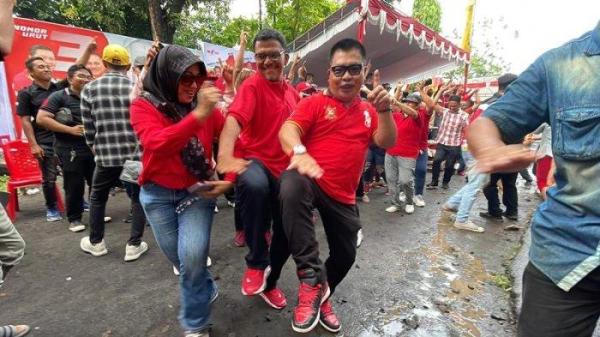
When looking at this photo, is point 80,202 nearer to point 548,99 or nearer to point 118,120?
point 118,120

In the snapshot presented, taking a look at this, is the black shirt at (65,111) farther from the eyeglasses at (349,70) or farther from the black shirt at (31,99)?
the eyeglasses at (349,70)

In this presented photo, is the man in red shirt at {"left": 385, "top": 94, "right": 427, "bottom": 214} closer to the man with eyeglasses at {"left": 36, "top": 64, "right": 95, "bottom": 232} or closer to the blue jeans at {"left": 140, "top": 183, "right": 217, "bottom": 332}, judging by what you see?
the blue jeans at {"left": 140, "top": 183, "right": 217, "bottom": 332}

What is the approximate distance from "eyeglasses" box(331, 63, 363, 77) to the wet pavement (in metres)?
1.85

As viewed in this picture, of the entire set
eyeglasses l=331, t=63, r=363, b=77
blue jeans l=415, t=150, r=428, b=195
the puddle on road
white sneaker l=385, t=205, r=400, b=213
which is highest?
eyeglasses l=331, t=63, r=363, b=77

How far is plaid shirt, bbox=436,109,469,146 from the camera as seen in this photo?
7.09 meters

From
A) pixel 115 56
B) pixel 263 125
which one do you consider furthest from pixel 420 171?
pixel 115 56

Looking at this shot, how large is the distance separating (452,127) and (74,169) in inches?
272

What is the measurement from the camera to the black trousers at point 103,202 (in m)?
3.36

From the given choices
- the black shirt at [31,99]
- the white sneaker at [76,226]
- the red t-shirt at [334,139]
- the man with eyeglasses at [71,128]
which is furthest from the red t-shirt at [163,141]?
the black shirt at [31,99]

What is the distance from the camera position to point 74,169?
4.02 m

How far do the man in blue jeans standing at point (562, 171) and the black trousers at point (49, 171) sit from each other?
5168mm

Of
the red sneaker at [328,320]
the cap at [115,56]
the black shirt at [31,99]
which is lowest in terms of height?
the red sneaker at [328,320]

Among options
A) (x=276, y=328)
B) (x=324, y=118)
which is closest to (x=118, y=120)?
(x=324, y=118)

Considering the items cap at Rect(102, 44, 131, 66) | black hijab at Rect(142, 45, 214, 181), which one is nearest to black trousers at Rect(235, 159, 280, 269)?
black hijab at Rect(142, 45, 214, 181)
